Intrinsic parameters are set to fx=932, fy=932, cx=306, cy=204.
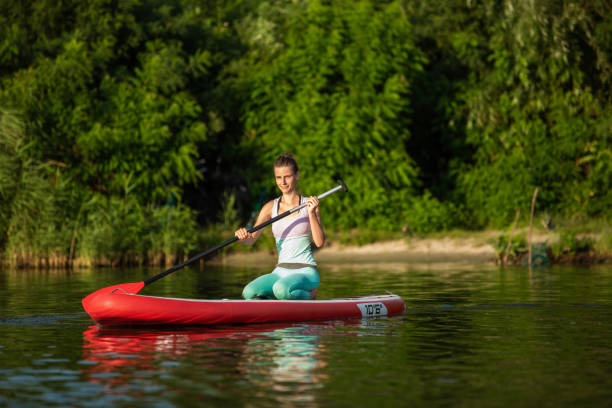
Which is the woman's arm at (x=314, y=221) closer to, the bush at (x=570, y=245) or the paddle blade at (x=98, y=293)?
the paddle blade at (x=98, y=293)

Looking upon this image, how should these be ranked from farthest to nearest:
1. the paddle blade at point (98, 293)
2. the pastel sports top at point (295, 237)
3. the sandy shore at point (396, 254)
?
the sandy shore at point (396, 254)
the pastel sports top at point (295, 237)
the paddle blade at point (98, 293)

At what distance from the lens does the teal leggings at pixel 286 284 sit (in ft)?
31.6

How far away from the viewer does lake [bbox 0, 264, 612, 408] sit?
571cm

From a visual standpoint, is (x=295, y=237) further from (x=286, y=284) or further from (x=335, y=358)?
(x=335, y=358)

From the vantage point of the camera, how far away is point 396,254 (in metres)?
24.3

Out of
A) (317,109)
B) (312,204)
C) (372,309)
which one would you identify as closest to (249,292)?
(312,204)

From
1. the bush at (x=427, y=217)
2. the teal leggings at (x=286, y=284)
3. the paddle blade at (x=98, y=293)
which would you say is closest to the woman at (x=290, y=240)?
the teal leggings at (x=286, y=284)

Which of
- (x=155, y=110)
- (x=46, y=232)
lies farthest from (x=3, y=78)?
(x=46, y=232)

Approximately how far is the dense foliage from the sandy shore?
0.81 metres

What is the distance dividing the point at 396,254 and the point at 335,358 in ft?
56.6

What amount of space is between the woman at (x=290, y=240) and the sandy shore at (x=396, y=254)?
12.7 metres

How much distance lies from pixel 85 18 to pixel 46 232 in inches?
Answer: 324

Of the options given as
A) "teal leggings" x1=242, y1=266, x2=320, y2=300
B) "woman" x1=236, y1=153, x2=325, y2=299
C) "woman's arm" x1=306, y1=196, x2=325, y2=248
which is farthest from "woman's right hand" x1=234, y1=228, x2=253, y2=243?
"woman's arm" x1=306, y1=196, x2=325, y2=248

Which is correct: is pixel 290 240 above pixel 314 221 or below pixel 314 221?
below
